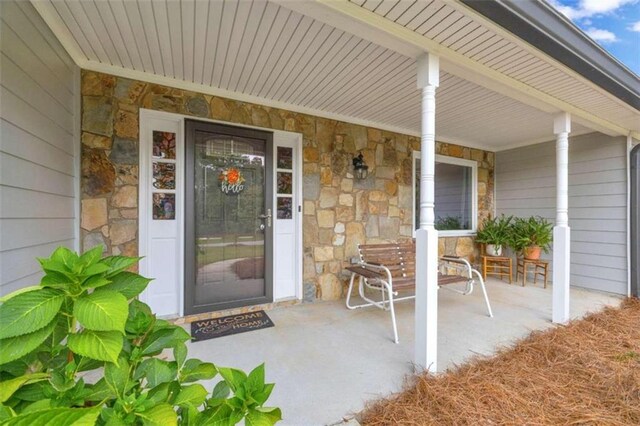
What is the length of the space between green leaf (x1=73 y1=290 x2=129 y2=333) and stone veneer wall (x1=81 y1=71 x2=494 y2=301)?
2.25 meters

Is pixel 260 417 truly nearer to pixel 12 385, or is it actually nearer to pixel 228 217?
pixel 12 385

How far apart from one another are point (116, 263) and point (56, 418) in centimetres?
40

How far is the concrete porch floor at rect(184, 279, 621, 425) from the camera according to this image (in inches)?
66.6

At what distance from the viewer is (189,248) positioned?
276cm

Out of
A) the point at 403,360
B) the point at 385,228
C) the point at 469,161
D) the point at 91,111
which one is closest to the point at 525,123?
the point at 469,161

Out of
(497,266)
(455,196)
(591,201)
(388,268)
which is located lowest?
(497,266)

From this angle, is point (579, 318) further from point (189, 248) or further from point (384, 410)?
point (189, 248)

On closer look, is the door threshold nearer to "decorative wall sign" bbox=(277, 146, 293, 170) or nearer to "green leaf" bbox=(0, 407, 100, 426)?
"decorative wall sign" bbox=(277, 146, 293, 170)

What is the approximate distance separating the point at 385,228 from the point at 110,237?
123 inches

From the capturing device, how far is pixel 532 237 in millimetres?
4207

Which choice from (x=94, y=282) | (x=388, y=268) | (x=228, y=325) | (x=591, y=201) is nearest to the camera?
(x=94, y=282)

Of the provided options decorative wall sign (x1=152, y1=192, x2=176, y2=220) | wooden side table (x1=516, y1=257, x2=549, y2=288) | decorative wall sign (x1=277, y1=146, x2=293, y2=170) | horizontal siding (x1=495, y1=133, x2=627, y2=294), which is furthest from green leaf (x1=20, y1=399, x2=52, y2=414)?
horizontal siding (x1=495, y1=133, x2=627, y2=294)

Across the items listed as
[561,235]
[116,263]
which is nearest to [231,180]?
[116,263]

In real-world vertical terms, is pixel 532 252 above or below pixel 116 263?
below
